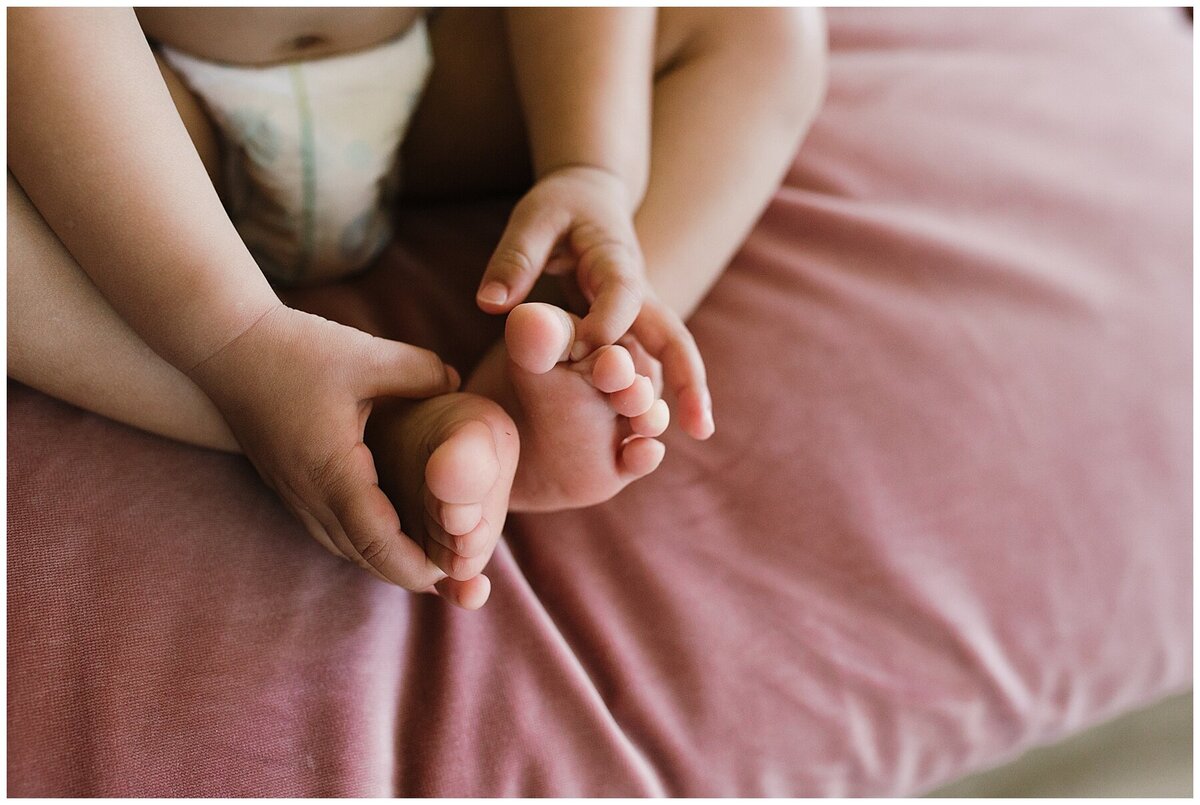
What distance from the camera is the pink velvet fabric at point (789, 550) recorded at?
1.41 feet

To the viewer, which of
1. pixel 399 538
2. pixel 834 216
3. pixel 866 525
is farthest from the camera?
pixel 834 216

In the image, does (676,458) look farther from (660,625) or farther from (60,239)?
(60,239)

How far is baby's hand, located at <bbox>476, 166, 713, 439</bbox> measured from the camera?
0.46 metres

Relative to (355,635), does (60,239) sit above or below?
above

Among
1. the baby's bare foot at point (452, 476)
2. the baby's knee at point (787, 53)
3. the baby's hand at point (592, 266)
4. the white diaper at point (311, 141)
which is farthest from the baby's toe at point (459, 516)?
the baby's knee at point (787, 53)

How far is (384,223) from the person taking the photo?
598 millimetres

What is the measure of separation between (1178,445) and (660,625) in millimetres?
346

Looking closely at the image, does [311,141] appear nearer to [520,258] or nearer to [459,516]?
[520,258]

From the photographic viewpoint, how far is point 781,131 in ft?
1.95

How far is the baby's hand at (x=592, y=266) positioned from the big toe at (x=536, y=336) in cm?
6

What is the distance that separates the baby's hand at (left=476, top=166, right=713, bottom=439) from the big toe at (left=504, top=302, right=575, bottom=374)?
0.06 m

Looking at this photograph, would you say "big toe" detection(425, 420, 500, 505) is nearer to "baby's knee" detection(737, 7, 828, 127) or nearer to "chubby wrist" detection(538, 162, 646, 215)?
"chubby wrist" detection(538, 162, 646, 215)

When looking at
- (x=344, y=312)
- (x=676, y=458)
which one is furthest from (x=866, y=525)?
(x=344, y=312)

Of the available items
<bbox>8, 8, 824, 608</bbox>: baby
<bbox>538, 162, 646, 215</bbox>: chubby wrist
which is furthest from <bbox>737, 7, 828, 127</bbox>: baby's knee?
<bbox>538, 162, 646, 215</bbox>: chubby wrist
